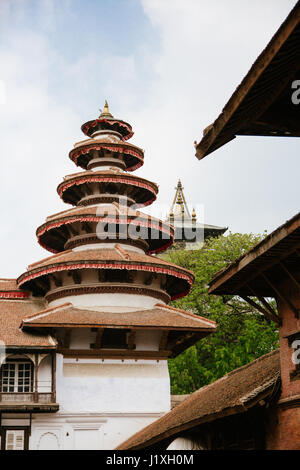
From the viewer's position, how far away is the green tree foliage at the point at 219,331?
34656 millimetres

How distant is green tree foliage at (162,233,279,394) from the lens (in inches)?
1364

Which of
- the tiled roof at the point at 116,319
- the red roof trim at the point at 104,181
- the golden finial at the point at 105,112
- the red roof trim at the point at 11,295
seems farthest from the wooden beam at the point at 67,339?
the golden finial at the point at 105,112

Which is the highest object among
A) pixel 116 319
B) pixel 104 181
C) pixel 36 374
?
pixel 104 181

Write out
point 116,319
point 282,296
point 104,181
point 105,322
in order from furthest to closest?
1. point 104,181
2. point 116,319
3. point 105,322
4. point 282,296

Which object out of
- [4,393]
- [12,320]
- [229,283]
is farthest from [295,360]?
[12,320]

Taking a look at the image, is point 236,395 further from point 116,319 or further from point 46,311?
point 46,311

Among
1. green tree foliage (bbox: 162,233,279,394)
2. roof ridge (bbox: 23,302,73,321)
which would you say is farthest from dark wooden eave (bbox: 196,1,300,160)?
green tree foliage (bbox: 162,233,279,394)

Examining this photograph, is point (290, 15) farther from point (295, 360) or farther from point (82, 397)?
point (82, 397)

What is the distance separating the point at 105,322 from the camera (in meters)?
23.1

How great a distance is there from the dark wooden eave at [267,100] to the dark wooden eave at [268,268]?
4.94ft

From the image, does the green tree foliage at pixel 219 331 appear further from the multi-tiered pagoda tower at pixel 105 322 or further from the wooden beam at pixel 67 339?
the wooden beam at pixel 67 339

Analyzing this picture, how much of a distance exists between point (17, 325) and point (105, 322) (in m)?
3.44

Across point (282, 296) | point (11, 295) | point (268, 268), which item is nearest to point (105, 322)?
point (11, 295)

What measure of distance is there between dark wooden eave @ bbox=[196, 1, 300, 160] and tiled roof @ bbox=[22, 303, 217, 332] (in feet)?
44.6
